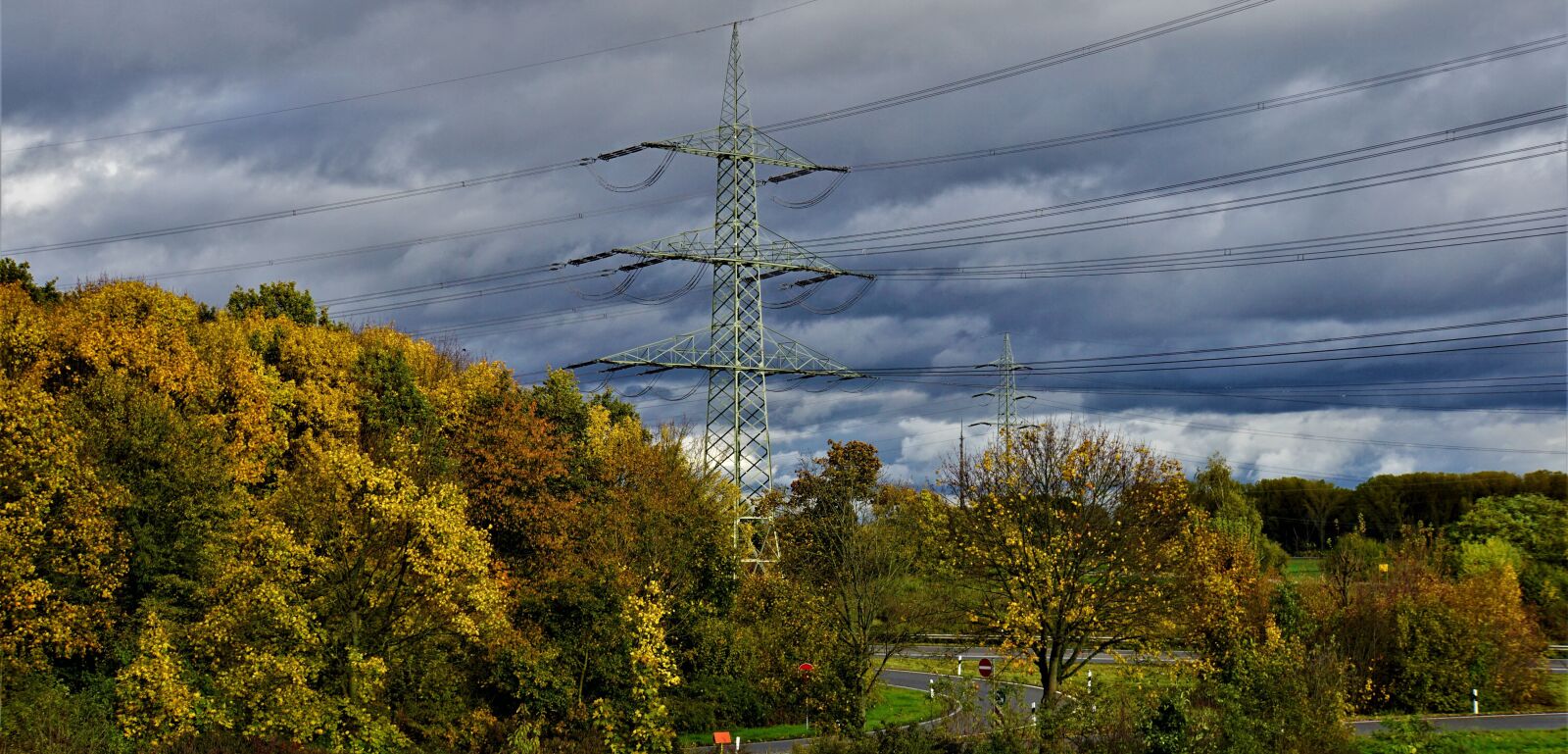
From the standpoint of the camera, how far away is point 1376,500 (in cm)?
13150

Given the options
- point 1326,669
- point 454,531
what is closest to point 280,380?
point 454,531

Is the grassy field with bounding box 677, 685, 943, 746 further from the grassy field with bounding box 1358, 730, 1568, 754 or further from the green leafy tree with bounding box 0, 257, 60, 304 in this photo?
the green leafy tree with bounding box 0, 257, 60, 304

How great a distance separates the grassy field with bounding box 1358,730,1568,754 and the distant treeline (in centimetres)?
6996

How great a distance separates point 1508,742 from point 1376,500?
318 ft

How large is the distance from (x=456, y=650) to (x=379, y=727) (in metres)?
6.47

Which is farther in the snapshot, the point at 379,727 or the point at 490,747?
the point at 490,747

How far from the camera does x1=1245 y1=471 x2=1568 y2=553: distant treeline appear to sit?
4724 inches

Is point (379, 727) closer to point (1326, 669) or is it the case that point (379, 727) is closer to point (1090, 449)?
point (1090, 449)

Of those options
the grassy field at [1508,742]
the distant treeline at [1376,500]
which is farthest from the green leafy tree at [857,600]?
the distant treeline at [1376,500]

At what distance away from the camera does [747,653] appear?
5406cm

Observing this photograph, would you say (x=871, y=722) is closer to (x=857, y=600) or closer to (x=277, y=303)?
(x=857, y=600)

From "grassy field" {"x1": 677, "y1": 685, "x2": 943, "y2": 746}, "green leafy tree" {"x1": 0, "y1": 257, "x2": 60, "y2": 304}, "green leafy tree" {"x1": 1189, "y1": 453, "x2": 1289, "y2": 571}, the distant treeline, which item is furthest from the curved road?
the distant treeline

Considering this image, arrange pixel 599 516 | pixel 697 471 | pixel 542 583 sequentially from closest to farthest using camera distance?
pixel 542 583, pixel 599 516, pixel 697 471

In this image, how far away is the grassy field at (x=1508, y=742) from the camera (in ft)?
131
